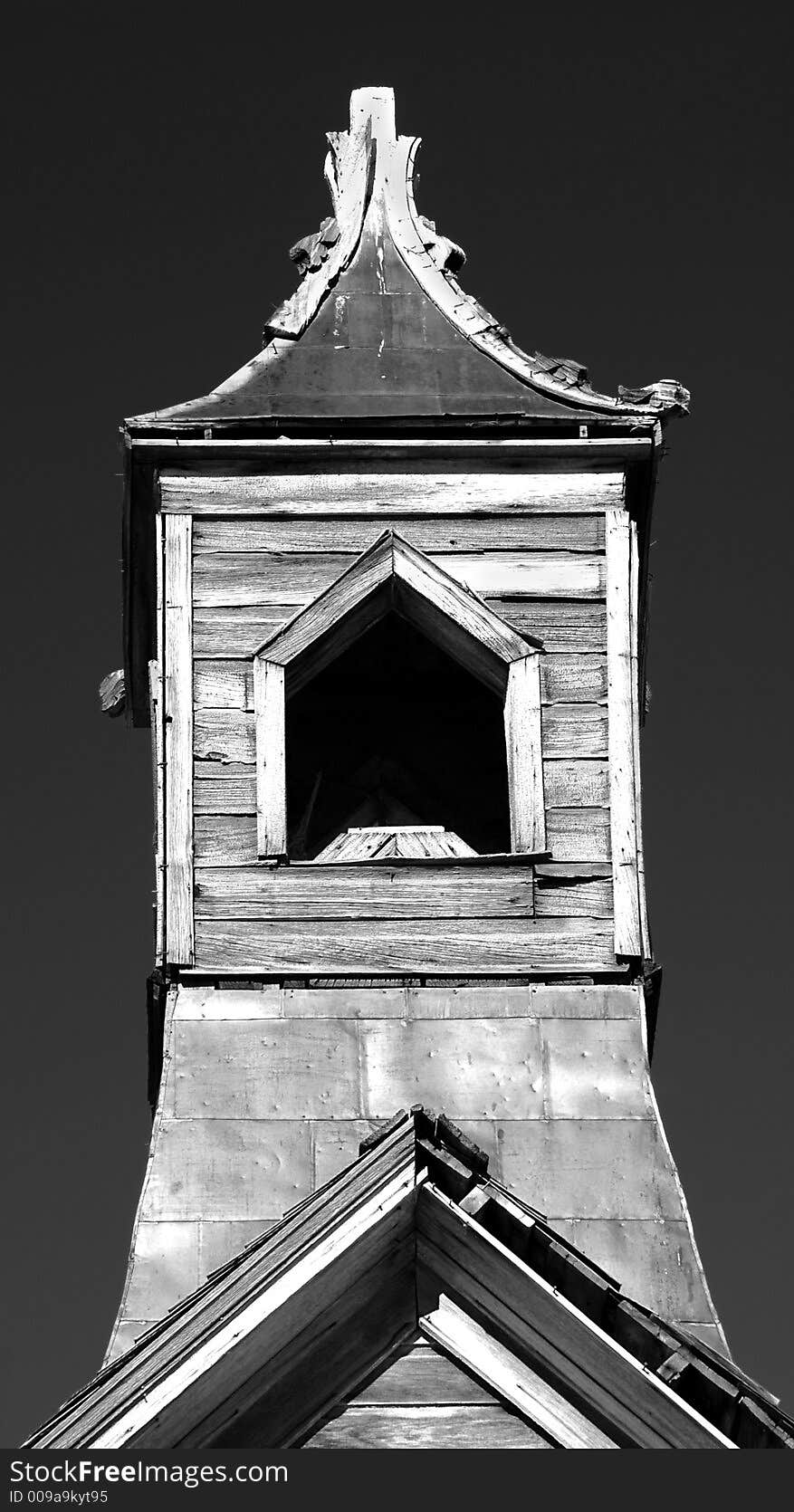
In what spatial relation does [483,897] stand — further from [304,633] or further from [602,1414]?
[602,1414]

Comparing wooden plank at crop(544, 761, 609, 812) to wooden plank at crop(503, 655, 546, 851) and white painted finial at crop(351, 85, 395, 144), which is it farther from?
white painted finial at crop(351, 85, 395, 144)

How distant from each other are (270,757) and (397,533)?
5.02ft

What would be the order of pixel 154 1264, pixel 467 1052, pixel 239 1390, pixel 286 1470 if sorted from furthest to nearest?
1. pixel 467 1052
2. pixel 154 1264
3. pixel 239 1390
4. pixel 286 1470

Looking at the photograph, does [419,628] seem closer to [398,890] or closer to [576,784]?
[576,784]

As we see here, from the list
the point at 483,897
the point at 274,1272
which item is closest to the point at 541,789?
the point at 483,897

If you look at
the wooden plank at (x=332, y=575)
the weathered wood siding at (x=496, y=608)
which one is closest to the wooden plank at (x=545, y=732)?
the weathered wood siding at (x=496, y=608)

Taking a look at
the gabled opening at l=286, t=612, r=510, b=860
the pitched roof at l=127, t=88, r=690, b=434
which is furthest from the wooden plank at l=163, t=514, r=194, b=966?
the gabled opening at l=286, t=612, r=510, b=860

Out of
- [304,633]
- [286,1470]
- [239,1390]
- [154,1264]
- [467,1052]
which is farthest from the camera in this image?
[304,633]

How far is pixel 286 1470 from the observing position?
12.2m

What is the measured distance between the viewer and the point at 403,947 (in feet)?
56.7

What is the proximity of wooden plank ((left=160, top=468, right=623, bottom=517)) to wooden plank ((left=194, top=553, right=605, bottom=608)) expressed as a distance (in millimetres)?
259

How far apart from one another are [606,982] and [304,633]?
8.31ft

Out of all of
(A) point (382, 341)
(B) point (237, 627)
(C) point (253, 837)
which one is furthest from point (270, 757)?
(A) point (382, 341)

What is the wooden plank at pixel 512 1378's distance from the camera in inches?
522
